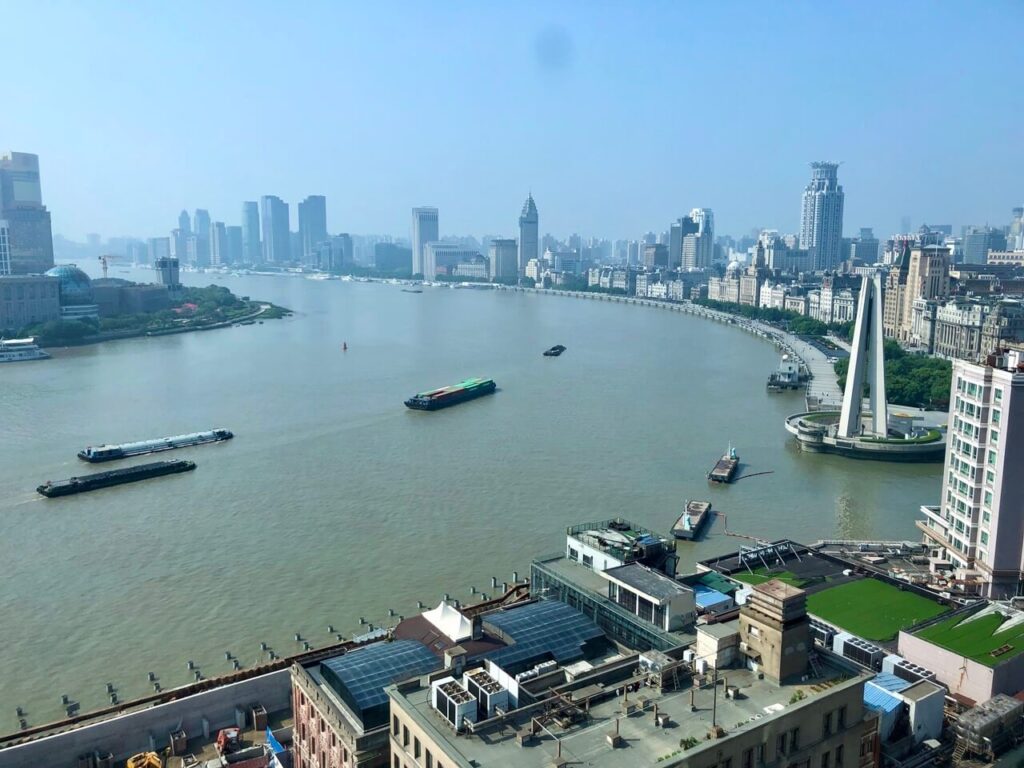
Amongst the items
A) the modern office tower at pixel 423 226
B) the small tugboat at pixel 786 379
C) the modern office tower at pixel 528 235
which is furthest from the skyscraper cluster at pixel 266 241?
the small tugboat at pixel 786 379

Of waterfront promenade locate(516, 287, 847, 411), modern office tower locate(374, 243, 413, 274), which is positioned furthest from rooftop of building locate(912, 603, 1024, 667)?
modern office tower locate(374, 243, 413, 274)

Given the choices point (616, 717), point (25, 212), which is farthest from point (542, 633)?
point (25, 212)

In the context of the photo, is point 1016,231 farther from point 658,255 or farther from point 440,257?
point 440,257

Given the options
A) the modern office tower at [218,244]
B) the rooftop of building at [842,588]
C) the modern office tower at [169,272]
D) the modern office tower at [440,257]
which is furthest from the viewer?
the modern office tower at [218,244]

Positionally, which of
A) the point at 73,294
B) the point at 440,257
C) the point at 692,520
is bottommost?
the point at 692,520

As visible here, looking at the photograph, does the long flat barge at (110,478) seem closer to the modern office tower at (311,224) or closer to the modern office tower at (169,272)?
the modern office tower at (169,272)

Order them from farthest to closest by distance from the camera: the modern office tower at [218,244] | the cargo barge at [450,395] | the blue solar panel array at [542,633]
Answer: the modern office tower at [218,244], the cargo barge at [450,395], the blue solar panel array at [542,633]

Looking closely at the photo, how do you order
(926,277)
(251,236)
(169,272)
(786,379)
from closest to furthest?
(786,379) → (926,277) → (169,272) → (251,236)
